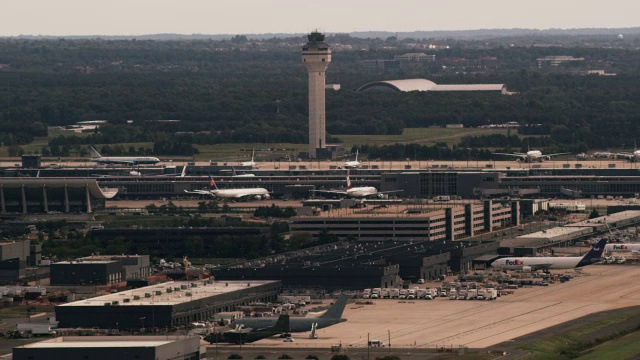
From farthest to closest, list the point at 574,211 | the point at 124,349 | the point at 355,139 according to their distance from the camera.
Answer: the point at 355,139 → the point at 574,211 → the point at 124,349

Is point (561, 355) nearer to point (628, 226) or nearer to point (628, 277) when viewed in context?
point (628, 277)

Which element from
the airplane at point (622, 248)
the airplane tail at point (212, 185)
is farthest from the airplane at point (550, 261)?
the airplane tail at point (212, 185)

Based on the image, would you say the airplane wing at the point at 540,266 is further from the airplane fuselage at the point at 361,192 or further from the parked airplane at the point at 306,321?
the airplane fuselage at the point at 361,192

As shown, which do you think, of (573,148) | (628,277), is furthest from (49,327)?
(573,148)

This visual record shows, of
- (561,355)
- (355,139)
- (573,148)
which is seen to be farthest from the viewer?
(355,139)

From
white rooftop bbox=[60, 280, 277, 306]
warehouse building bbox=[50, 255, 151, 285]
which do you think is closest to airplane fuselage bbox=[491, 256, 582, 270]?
white rooftop bbox=[60, 280, 277, 306]

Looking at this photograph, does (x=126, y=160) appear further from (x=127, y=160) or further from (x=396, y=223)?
(x=396, y=223)

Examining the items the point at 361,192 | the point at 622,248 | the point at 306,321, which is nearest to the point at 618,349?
the point at 306,321
